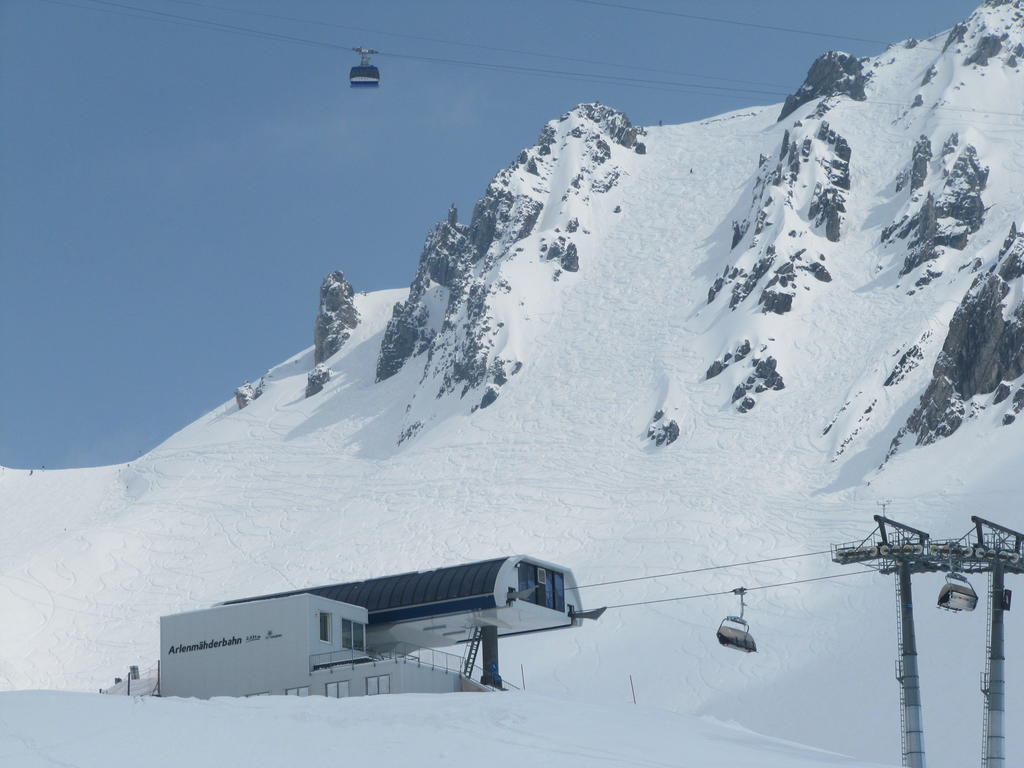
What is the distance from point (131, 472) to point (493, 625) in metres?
97.9

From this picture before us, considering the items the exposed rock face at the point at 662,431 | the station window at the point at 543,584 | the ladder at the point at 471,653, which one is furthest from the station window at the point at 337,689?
the exposed rock face at the point at 662,431

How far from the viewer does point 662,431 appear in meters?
123

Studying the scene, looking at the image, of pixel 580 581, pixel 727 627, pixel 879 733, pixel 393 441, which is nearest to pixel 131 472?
pixel 393 441

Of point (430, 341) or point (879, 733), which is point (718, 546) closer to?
point (879, 733)

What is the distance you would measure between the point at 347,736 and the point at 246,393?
138 metres

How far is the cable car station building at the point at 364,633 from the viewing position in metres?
49.1

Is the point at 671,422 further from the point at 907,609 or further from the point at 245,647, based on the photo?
the point at 245,647

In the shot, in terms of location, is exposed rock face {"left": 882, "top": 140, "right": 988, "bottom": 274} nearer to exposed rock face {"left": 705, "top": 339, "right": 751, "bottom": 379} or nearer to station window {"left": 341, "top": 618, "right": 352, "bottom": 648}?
exposed rock face {"left": 705, "top": 339, "right": 751, "bottom": 379}

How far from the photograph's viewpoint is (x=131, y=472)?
147250 mm

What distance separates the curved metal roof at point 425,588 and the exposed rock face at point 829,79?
12548cm

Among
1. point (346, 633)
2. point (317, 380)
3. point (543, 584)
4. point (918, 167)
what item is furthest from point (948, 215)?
point (346, 633)

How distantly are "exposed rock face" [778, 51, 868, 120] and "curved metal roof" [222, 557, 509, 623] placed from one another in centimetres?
12548

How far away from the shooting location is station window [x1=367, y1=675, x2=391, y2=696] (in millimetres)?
47625

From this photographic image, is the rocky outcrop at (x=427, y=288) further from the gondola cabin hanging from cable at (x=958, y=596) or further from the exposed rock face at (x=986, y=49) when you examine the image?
the gondola cabin hanging from cable at (x=958, y=596)
